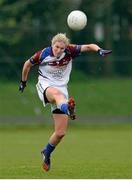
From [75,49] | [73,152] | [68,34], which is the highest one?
[75,49]

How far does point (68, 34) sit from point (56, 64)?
1886 cm

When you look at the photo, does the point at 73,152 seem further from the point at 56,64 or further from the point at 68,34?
the point at 68,34

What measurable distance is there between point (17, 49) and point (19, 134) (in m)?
6.41

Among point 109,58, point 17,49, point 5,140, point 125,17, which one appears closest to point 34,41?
point 17,49

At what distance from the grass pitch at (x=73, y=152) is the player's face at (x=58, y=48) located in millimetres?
1851

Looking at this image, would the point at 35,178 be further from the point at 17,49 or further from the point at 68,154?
the point at 17,49

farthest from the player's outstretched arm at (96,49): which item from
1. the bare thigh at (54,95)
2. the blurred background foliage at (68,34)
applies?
the blurred background foliage at (68,34)

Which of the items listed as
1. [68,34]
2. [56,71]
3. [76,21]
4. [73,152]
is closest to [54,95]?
[56,71]

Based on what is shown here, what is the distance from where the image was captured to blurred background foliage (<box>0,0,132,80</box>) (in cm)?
3025

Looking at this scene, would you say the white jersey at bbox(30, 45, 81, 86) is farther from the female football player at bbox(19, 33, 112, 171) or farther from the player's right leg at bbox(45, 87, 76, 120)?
the player's right leg at bbox(45, 87, 76, 120)

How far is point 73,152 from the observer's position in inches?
723

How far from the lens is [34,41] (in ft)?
100.0

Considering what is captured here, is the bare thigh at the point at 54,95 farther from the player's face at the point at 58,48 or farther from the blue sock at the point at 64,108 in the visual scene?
the player's face at the point at 58,48

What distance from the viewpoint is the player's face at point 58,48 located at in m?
12.4
